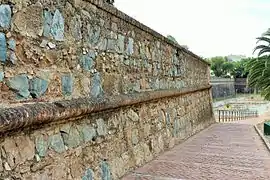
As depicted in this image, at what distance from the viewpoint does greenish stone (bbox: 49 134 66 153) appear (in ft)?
11.5

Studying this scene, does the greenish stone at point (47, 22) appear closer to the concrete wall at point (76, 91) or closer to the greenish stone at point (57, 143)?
the concrete wall at point (76, 91)

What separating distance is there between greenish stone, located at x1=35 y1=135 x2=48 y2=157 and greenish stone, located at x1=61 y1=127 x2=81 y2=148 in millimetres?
338

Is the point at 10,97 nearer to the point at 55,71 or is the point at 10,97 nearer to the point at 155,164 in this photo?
the point at 55,71

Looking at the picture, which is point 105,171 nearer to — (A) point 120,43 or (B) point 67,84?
(B) point 67,84

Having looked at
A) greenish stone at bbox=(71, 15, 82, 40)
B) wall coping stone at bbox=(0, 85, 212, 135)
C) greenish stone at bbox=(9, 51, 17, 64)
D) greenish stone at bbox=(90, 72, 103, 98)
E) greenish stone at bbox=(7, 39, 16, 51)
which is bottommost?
wall coping stone at bbox=(0, 85, 212, 135)

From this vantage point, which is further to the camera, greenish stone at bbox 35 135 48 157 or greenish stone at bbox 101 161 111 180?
greenish stone at bbox 101 161 111 180

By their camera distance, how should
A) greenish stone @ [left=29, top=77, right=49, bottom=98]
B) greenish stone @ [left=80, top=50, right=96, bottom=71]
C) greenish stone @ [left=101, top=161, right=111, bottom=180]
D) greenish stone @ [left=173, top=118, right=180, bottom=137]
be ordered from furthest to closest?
1. greenish stone @ [left=173, top=118, right=180, bottom=137]
2. greenish stone @ [left=101, top=161, right=111, bottom=180]
3. greenish stone @ [left=80, top=50, right=96, bottom=71]
4. greenish stone @ [left=29, top=77, right=49, bottom=98]

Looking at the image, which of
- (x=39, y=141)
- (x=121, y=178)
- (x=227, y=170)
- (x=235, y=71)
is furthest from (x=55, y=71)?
(x=235, y=71)

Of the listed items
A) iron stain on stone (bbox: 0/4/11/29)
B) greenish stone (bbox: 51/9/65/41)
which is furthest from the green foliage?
Result: iron stain on stone (bbox: 0/4/11/29)

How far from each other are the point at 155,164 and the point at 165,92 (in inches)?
75.2

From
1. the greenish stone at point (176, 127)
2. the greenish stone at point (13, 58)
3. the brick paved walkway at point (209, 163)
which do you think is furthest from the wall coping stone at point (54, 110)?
the greenish stone at point (176, 127)

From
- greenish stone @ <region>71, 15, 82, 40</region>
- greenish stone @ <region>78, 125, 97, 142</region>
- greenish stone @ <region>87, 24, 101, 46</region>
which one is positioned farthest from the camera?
greenish stone @ <region>87, 24, 101, 46</region>

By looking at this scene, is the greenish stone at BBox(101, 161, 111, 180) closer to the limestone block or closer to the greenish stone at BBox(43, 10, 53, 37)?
the greenish stone at BBox(43, 10, 53, 37)

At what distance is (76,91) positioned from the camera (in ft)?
13.3
